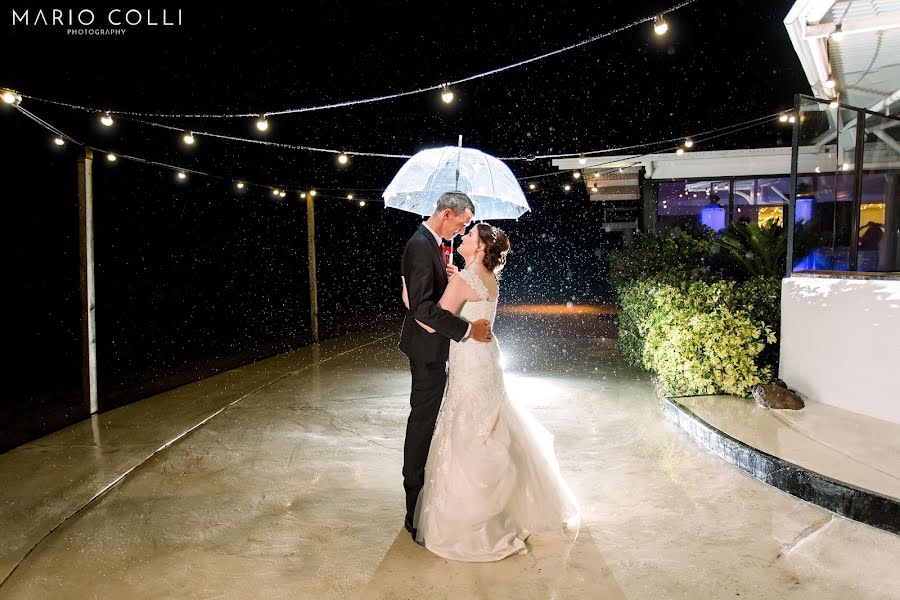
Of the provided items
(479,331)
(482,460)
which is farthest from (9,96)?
(482,460)

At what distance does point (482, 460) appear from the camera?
3732mm

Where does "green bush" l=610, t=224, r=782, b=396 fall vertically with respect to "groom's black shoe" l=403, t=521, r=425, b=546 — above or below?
above

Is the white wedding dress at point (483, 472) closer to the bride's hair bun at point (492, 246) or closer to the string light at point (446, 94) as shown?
the bride's hair bun at point (492, 246)

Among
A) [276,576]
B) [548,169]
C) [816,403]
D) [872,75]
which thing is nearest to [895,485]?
[816,403]

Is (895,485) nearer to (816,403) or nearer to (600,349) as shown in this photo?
(816,403)

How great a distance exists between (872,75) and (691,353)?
17.5 feet

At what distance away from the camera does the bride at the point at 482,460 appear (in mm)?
3641

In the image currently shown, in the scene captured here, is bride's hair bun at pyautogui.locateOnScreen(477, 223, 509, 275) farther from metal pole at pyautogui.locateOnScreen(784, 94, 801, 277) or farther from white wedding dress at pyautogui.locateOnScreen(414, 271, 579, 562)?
metal pole at pyautogui.locateOnScreen(784, 94, 801, 277)

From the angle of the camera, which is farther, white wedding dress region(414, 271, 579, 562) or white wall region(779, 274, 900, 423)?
white wall region(779, 274, 900, 423)

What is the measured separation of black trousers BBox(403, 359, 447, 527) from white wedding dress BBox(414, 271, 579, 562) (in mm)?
61

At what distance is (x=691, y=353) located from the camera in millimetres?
6988

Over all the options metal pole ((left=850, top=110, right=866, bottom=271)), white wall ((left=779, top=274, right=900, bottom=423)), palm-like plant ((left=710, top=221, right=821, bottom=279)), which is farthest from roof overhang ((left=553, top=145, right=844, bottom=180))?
white wall ((left=779, top=274, right=900, bottom=423))

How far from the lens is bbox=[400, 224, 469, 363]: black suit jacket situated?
369cm

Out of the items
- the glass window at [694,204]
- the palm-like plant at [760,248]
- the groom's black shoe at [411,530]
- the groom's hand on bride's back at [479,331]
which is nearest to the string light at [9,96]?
the groom's hand on bride's back at [479,331]
